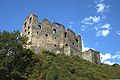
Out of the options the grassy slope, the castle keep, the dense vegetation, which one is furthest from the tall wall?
the dense vegetation

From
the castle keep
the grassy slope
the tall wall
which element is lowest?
the grassy slope

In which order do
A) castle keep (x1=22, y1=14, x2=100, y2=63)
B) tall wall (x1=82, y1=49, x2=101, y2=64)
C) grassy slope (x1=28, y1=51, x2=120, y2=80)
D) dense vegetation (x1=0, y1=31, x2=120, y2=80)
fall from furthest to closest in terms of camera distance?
tall wall (x1=82, y1=49, x2=101, y2=64)
castle keep (x1=22, y1=14, x2=100, y2=63)
grassy slope (x1=28, y1=51, x2=120, y2=80)
dense vegetation (x1=0, y1=31, x2=120, y2=80)

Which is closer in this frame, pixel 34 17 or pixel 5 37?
pixel 5 37

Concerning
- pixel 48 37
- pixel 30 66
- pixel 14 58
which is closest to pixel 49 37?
pixel 48 37

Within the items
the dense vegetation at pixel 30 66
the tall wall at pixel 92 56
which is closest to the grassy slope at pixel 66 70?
the dense vegetation at pixel 30 66

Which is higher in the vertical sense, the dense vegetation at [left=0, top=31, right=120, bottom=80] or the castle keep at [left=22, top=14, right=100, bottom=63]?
the castle keep at [left=22, top=14, right=100, bottom=63]

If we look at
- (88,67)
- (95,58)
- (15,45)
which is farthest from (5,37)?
(95,58)

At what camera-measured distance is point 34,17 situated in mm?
47688

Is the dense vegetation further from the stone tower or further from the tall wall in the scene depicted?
the tall wall

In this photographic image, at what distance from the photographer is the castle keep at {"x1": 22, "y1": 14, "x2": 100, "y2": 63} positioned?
4591 cm

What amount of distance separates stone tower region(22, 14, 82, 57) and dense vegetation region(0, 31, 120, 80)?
12.3 ft

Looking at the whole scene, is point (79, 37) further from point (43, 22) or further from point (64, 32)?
point (43, 22)

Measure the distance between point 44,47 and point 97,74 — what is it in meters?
10.7

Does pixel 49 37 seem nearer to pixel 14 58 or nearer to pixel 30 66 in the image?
pixel 30 66
